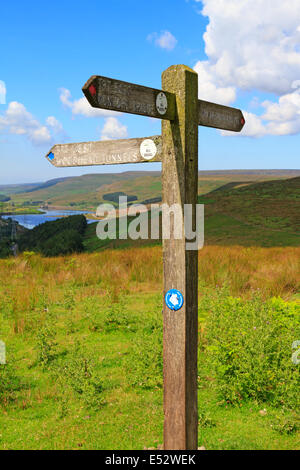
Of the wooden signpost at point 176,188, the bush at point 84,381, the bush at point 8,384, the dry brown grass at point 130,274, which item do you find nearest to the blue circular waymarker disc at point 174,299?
the wooden signpost at point 176,188

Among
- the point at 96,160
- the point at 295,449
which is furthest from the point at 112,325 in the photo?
the point at 96,160

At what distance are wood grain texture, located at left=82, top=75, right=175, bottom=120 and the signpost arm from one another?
128mm

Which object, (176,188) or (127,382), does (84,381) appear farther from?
(176,188)

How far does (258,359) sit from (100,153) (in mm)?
2654

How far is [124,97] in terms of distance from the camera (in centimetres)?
244

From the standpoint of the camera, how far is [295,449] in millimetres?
3520

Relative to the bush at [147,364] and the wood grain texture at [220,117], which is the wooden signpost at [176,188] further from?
the bush at [147,364]

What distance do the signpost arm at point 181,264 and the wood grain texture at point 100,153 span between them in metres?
0.19

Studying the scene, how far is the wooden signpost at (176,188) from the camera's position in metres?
2.75

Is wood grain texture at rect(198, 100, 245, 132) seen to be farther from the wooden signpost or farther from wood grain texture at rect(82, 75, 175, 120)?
wood grain texture at rect(82, 75, 175, 120)

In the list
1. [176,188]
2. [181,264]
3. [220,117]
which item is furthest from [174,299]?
[220,117]

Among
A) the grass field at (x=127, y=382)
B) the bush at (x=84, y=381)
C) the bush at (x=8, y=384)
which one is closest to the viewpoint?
the grass field at (x=127, y=382)
